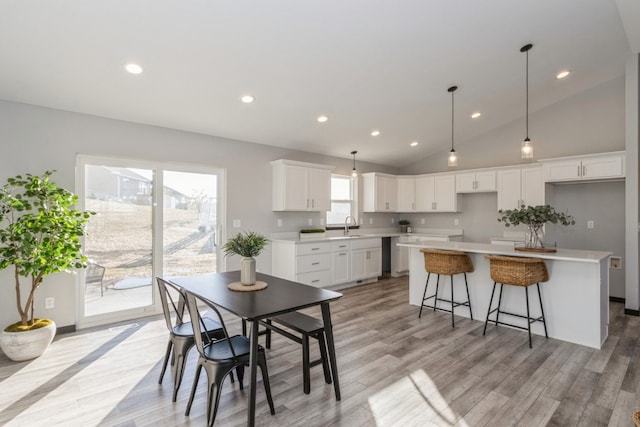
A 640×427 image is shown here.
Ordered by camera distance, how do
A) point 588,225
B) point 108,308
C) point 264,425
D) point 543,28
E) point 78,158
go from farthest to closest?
1. point 588,225
2. point 108,308
3. point 78,158
4. point 543,28
5. point 264,425

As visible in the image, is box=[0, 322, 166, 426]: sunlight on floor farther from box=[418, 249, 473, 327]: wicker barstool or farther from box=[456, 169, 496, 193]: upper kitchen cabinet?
box=[456, 169, 496, 193]: upper kitchen cabinet

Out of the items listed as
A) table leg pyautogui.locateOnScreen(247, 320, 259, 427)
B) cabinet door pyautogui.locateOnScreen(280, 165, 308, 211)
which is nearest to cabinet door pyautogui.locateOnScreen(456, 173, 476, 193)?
cabinet door pyautogui.locateOnScreen(280, 165, 308, 211)

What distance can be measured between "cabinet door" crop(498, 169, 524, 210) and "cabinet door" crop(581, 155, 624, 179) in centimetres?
95

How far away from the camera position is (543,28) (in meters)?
3.36

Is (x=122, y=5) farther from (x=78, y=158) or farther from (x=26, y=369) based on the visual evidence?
(x=26, y=369)

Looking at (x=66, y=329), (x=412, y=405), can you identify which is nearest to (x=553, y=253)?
(x=412, y=405)

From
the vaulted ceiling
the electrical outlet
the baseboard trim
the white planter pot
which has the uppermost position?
the vaulted ceiling

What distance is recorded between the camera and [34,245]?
9.87 ft

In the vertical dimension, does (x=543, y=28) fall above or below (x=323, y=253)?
above

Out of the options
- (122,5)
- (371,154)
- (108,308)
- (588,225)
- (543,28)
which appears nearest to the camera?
(122,5)

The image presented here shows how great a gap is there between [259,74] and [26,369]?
3407 mm

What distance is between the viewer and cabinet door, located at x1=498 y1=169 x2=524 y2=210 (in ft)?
18.4

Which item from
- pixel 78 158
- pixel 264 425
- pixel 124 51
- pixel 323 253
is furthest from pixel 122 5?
pixel 323 253

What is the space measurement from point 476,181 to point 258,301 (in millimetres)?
5224
